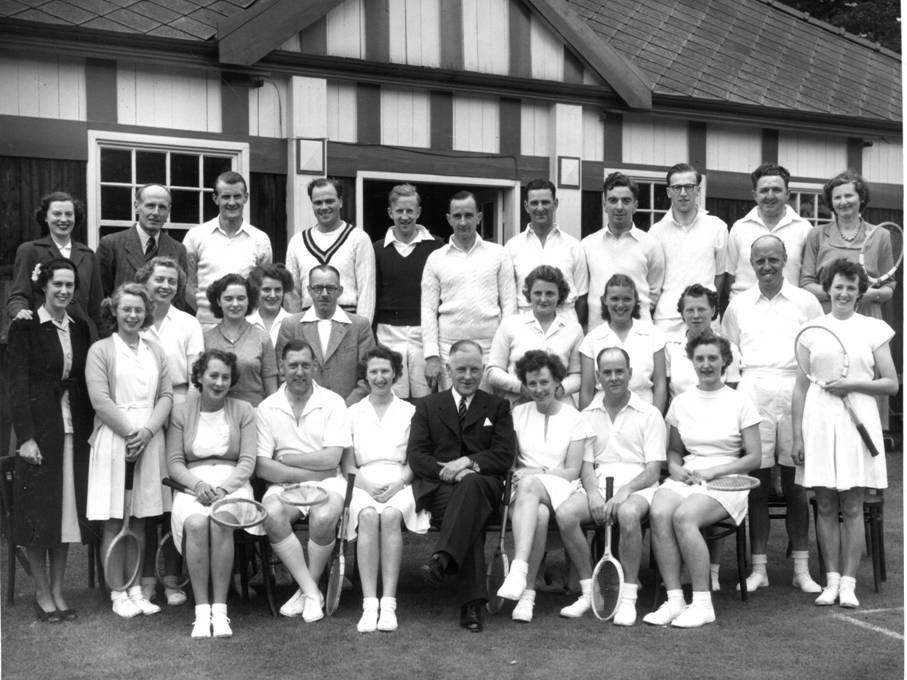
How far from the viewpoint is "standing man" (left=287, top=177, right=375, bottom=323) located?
732cm

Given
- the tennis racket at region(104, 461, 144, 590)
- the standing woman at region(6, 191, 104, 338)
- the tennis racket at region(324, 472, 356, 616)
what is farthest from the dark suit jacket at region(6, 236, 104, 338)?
the tennis racket at region(324, 472, 356, 616)

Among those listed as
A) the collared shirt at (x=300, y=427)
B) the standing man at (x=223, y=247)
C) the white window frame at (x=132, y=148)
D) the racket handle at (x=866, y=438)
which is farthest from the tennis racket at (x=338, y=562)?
the white window frame at (x=132, y=148)

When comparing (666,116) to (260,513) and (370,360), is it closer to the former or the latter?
(370,360)

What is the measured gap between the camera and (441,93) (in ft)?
34.0

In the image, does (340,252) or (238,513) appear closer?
(238,513)

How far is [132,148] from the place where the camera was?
905 centimetres

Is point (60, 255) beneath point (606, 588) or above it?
above

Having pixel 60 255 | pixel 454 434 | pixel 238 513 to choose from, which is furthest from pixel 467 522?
pixel 60 255

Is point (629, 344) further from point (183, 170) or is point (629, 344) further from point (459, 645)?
point (183, 170)

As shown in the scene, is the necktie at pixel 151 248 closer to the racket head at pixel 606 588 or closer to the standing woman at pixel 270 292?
the standing woman at pixel 270 292

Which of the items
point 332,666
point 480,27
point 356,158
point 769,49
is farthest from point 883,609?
point 769,49

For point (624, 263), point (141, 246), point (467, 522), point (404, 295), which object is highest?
point (141, 246)

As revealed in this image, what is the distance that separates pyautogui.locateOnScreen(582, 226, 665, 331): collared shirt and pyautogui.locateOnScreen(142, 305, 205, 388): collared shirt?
2.42 metres

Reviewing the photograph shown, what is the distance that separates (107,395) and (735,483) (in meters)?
3.23
